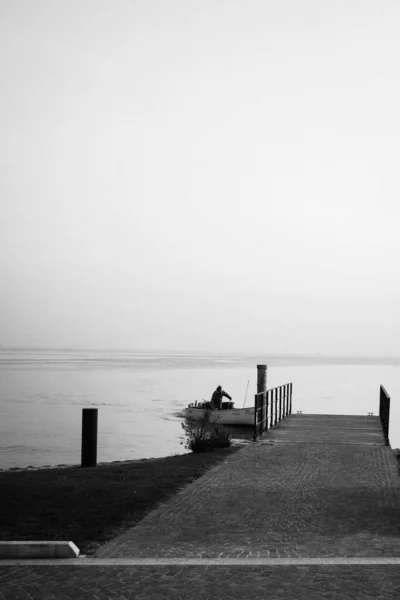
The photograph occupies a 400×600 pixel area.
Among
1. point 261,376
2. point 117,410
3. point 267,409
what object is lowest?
point 117,410

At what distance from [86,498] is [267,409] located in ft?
44.4

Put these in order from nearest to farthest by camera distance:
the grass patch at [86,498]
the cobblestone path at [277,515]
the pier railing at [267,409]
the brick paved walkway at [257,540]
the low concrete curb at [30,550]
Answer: the brick paved walkway at [257,540]
the low concrete curb at [30,550]
the cobblestone path at [277,515]
the grass patch at [86,498]
the pier railing at [267,409]

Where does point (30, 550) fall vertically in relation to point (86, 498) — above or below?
above

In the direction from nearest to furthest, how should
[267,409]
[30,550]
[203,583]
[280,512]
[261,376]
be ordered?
[203,583] < [30,550] < [280,512] < [267,409] < [261,376]

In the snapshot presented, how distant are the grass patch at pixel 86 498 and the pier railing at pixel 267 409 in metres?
4.34

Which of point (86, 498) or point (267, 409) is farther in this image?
point (267, 409)

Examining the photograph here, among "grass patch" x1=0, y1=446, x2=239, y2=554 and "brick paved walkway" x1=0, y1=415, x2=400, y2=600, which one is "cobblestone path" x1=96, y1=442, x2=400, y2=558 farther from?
"grass patch" x1=0, y1=446, x2=239, y2=554

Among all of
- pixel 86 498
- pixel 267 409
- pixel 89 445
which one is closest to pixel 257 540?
pixel 86 498

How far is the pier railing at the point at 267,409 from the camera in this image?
19.7m

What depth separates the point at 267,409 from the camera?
23750 mm

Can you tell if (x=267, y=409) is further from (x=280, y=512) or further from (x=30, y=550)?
(x=30, y=550)

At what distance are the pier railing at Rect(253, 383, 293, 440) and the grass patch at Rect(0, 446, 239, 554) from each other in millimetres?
4343

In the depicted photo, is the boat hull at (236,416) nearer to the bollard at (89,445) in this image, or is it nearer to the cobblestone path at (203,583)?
the bollard at (89,445)

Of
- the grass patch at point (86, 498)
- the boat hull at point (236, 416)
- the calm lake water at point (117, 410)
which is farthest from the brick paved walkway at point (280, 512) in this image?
the boat hull at point (236, 416)
